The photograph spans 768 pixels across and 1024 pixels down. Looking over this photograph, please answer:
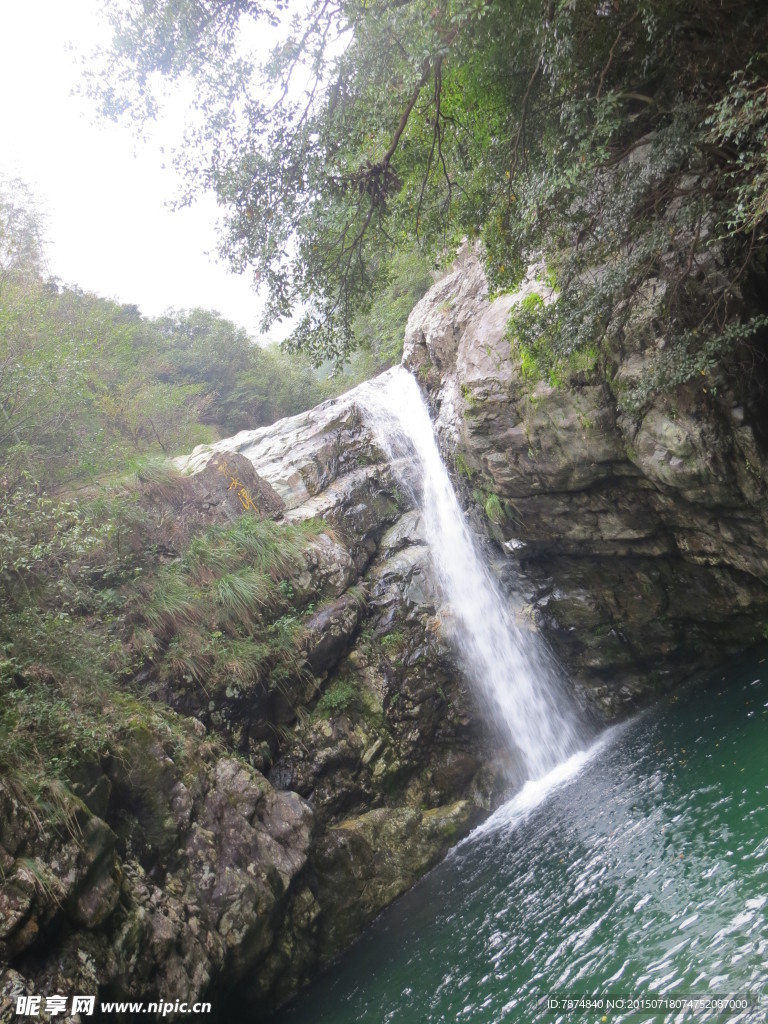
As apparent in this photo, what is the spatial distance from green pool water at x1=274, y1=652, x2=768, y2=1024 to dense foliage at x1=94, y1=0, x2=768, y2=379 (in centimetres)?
564

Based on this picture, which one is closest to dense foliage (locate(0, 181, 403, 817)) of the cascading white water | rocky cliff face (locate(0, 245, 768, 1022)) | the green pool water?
rocky cliff face (locate(0, 245, 768, 1022))

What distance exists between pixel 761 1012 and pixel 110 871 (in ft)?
21.1

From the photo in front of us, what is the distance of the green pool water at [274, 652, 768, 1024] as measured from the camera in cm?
537

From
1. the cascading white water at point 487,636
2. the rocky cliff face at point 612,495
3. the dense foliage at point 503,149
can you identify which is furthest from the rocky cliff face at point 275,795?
the dense foliage at point 503,149

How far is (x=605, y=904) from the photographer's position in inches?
266

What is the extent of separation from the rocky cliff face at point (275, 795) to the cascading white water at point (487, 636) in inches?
20.1

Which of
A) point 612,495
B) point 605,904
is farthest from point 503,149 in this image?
point 605,904

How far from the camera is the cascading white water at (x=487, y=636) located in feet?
42.7

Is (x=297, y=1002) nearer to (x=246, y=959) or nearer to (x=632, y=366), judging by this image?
(x=246, y=959)

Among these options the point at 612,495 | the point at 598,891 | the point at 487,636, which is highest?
the point at 612,495

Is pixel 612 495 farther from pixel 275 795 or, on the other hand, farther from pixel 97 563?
pixel 97 563

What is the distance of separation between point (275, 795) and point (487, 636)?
19.7 feet

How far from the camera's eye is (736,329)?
24.3ft

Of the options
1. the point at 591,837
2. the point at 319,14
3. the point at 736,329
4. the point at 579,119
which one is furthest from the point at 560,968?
the point at 319,14
